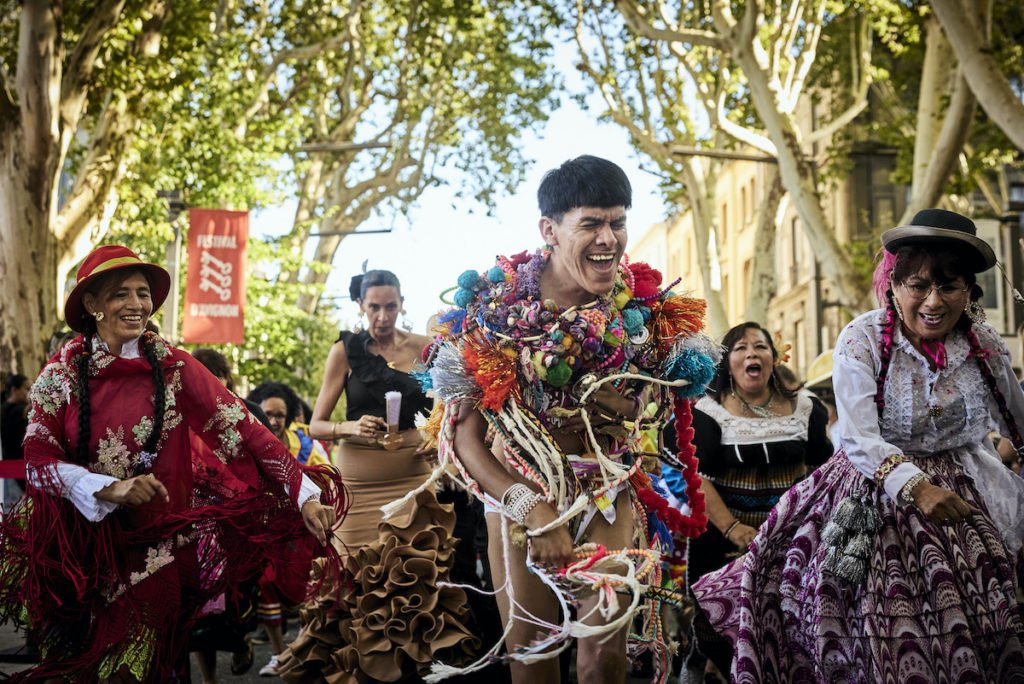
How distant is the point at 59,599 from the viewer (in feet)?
17.4

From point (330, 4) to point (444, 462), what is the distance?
20558 mm

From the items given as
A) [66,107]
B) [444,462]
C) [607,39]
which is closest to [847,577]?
[444,462]

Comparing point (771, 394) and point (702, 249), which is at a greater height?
point (702, 249)

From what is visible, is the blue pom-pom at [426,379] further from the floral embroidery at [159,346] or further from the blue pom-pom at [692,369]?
the floral embroidery at [159,346]

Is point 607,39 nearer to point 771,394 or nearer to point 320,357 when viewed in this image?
point 320,357

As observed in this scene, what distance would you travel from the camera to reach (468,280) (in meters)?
4.87

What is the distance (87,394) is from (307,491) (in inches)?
40.6

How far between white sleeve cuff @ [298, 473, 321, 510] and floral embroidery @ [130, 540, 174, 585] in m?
0.59

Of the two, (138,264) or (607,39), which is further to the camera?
(607,39)

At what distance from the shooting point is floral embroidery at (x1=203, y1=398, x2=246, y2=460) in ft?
18.7

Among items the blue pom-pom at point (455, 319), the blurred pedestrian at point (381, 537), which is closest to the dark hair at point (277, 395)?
the blurred pedestrian at point (381, 537)

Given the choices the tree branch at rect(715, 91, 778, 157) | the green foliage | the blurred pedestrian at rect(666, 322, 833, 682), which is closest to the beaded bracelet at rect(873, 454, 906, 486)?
the blurred pedestrian at rect(666, 322, 833, 682)

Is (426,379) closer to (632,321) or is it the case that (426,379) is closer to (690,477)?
(632,321)

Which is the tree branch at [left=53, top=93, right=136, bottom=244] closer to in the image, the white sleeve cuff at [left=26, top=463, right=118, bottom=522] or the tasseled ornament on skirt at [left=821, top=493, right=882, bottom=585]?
the white sleeve cuff at [left=26, top=463, right=118, bottom=522]
